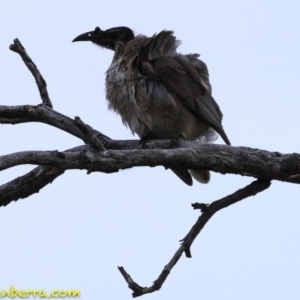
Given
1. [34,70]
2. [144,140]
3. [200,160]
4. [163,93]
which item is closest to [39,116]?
[34,70]

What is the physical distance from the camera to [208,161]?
15.6 feet

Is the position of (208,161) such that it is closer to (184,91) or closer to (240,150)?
(240,150)

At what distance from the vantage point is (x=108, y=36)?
6.81 meters

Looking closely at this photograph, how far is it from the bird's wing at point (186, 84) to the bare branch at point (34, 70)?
1360 millimetres

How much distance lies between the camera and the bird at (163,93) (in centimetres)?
605

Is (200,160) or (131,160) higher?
(200,160)

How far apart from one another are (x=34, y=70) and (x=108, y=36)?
80.4 inches

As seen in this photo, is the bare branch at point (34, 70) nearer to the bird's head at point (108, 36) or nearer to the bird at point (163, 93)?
the bird at point (163, 93)

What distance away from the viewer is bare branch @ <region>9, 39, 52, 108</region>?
15.8ft

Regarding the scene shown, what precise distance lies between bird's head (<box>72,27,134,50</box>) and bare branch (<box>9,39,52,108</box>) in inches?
75.9

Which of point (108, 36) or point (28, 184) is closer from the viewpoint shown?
point (28, 184)

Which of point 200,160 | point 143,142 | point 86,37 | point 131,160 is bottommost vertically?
point 131,160

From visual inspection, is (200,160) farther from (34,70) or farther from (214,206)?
(34,70)

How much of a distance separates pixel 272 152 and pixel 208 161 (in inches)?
16.4
